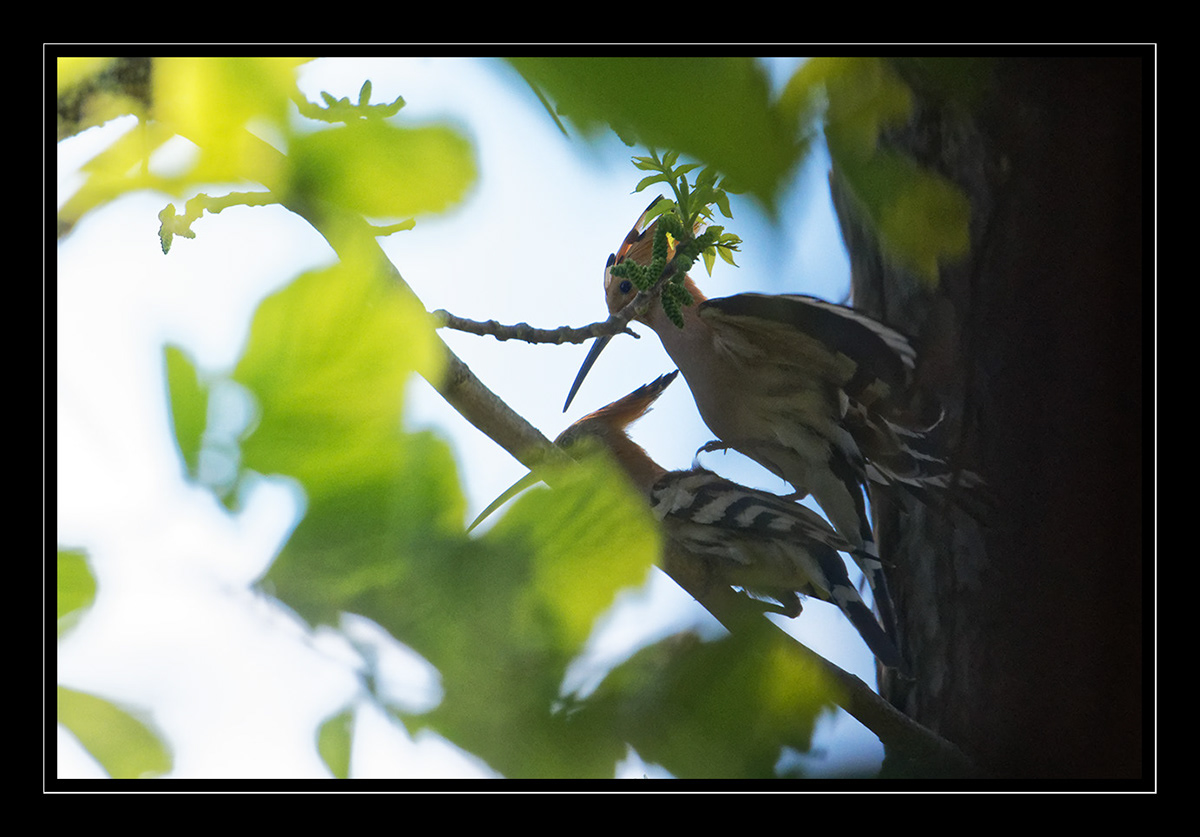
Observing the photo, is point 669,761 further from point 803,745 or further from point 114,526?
point 114,526

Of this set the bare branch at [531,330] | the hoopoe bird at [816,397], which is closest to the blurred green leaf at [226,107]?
the bare branch at [531,330]

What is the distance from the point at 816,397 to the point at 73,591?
84cm

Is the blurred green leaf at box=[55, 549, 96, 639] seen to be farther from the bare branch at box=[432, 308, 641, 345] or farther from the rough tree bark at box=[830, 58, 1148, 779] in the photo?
the rough tree bark at box=[830, 58, 1148, 779]

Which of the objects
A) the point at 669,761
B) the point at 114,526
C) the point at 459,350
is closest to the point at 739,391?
the point at 459,350

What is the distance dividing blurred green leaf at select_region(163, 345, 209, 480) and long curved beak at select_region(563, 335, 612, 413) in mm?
391

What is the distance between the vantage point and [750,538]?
959mm

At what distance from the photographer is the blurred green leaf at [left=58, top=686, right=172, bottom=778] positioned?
93 centimetres

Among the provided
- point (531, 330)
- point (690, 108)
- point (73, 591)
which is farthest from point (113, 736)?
point (690, 108)

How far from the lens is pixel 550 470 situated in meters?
0.94

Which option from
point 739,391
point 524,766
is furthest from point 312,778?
point 739,391

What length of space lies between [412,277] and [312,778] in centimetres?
55
